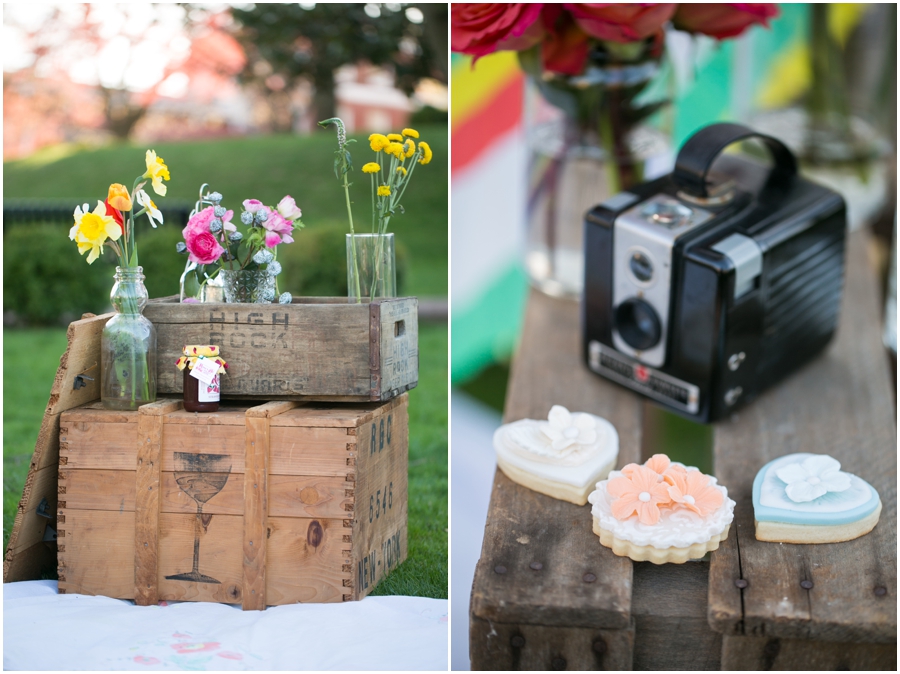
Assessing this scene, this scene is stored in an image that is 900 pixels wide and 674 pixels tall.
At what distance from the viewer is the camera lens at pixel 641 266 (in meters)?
1.26

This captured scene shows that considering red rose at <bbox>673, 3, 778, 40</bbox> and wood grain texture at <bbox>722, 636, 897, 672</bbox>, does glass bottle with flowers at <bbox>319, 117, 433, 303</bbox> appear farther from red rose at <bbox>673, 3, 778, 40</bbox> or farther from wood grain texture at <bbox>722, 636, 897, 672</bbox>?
wood grain texture at <bbox>722, 636, 897, 672</bbox>

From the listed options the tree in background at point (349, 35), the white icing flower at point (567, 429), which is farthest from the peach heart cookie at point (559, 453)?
the tree in background at point (349, 35)

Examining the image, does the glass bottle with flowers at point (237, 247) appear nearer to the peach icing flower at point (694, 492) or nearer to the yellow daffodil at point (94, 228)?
the yellow daffodil at point (94, 228)

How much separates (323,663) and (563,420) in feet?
1.56

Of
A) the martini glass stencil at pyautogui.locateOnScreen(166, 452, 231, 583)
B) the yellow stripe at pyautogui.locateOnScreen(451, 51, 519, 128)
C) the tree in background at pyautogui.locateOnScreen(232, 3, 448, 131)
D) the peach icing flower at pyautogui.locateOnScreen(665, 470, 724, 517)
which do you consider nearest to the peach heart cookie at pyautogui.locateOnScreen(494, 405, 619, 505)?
the peach icing flower at pyautogui.locateOnScreen(665, 470, 724, 517)

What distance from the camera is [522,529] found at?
3.50 feet

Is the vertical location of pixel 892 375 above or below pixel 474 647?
above

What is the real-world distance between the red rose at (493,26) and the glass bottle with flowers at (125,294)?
0.53 m

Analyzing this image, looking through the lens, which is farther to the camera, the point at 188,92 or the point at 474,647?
the point at 188,92

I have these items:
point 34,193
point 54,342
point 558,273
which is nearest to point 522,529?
point 558,273

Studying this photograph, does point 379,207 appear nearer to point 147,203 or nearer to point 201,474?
point 147,203

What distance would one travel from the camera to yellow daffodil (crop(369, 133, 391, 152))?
1.21 meters

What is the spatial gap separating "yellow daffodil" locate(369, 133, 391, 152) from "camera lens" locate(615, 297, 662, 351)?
0.46 meters

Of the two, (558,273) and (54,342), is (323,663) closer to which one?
(558,273)
